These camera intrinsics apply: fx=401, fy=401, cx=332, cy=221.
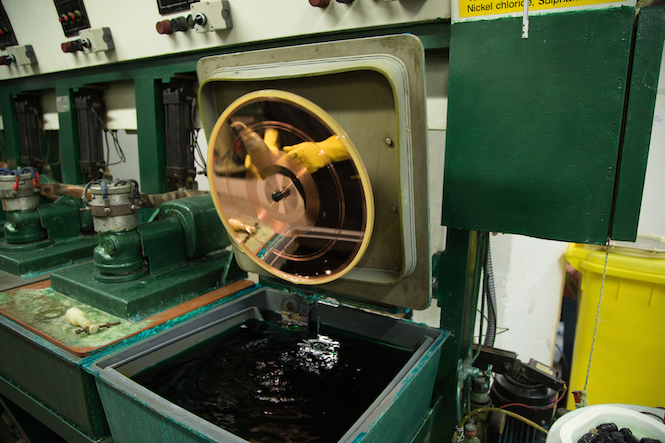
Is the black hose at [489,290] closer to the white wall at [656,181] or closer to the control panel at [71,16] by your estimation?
the white wall at [656,181]

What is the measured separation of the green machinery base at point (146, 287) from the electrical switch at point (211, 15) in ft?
2.92

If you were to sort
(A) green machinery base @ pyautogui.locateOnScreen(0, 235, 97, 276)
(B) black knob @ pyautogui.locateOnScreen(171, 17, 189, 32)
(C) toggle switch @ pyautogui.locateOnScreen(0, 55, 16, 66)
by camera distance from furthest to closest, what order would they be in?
(C) toggle switch @ pyautogui.locateOnScreen(0, 55, 16, 66) < (A) green machinery base @ pyautogui.locateOnScreen(0, 235, 97, 276) < (B) black knob @ pyautogui.locateOnScreen(171, 17, 189, 32)

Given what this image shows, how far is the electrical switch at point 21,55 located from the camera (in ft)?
7.89

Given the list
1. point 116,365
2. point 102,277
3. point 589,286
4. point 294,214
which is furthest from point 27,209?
point 589,286

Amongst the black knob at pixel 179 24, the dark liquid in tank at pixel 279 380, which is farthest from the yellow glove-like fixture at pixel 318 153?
the black knob at pixel 179 24

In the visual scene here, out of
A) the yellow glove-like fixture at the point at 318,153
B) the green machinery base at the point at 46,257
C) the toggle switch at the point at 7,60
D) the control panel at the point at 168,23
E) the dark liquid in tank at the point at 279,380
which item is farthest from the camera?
the toggle switch at the point at 7,60

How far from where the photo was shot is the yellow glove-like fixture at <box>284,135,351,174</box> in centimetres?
88

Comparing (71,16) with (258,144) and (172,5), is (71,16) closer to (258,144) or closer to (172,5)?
(172,5)

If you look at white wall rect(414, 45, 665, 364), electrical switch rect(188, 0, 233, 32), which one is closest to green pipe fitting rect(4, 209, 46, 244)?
electrical switch rect(188, 0, 233, 32)

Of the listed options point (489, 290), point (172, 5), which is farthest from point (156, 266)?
point (489, 290)

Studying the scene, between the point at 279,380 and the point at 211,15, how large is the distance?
1323mm

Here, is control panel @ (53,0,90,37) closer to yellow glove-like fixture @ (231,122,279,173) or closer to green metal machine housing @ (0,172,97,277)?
green metal machine housing @ (0,172,97,277)

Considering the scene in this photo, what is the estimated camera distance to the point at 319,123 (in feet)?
2.90

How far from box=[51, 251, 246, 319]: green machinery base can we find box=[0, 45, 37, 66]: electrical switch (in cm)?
160
